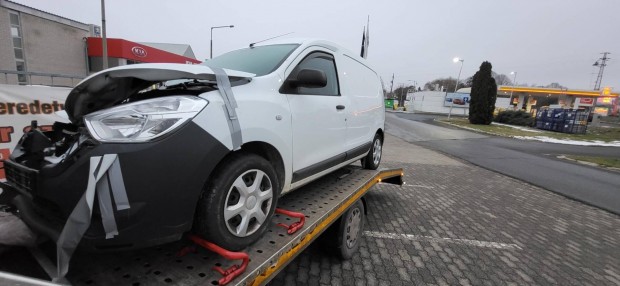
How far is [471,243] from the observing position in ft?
12.8

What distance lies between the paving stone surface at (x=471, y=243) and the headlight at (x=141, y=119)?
193 centimetres

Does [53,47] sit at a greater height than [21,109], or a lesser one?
greater

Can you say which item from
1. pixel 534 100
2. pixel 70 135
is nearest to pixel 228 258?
pixel 70 135

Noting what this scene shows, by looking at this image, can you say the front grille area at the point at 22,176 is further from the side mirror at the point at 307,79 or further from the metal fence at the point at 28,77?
the metal fence at the point at 28,77

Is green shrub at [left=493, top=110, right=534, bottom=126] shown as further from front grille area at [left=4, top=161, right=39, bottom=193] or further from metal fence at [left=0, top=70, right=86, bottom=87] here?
front grille area at [left=4, top=161, right=39, bottom=193]

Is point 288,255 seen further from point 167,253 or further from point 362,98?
point 362,98

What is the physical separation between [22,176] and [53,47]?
2221cm

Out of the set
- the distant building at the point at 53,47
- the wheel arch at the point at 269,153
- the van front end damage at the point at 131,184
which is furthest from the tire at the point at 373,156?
the distant building at the point at 53,47

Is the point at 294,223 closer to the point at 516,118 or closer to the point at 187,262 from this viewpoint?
the point at 187,262

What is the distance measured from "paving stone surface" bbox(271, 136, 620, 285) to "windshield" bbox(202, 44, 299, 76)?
1963mm

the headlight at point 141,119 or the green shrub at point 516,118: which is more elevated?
the headlight at point 141,119

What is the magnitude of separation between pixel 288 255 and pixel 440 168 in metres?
8.07

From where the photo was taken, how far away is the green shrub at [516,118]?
1164 inches

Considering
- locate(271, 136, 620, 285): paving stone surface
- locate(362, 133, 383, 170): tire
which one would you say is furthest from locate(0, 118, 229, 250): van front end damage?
locate(362, 133, 383, 170): tire
